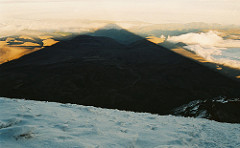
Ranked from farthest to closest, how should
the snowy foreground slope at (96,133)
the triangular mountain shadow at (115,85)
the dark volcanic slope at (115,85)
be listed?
the dark volcanic slope at (115,85), the triangular mountain shadow at (115,85), the snowy foreground slope at (96,133)

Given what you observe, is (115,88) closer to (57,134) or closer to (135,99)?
(135,99)

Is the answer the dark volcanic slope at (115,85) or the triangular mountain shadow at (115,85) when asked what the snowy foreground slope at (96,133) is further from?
the triangular mountain shadow at (115,85)

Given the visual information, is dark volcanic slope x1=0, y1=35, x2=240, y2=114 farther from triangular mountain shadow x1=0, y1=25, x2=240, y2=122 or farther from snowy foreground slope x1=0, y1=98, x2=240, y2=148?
snowy foreground slope x1=0, y1=98, x2=240, y2=148

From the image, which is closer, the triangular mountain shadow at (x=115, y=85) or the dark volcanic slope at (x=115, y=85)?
the triangular mountain shadow at (x=115, y=85)

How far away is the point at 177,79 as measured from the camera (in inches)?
6107

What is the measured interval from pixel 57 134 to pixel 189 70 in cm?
18932

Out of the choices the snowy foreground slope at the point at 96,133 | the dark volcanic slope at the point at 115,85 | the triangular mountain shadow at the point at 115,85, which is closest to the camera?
the snowy foreground slope at the point at 96,133

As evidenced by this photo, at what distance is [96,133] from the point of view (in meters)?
5.87

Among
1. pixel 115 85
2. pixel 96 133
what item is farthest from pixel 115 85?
pixel 96 133

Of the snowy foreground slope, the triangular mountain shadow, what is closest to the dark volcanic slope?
the triangular mountain shadow

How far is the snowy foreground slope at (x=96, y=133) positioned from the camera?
181 inches

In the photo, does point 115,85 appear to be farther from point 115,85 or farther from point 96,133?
point 96,133

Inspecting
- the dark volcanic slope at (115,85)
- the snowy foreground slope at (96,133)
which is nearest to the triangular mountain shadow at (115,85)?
the dark volcanic slope at (115,85)

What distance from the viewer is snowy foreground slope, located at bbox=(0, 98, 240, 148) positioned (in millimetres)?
4602
